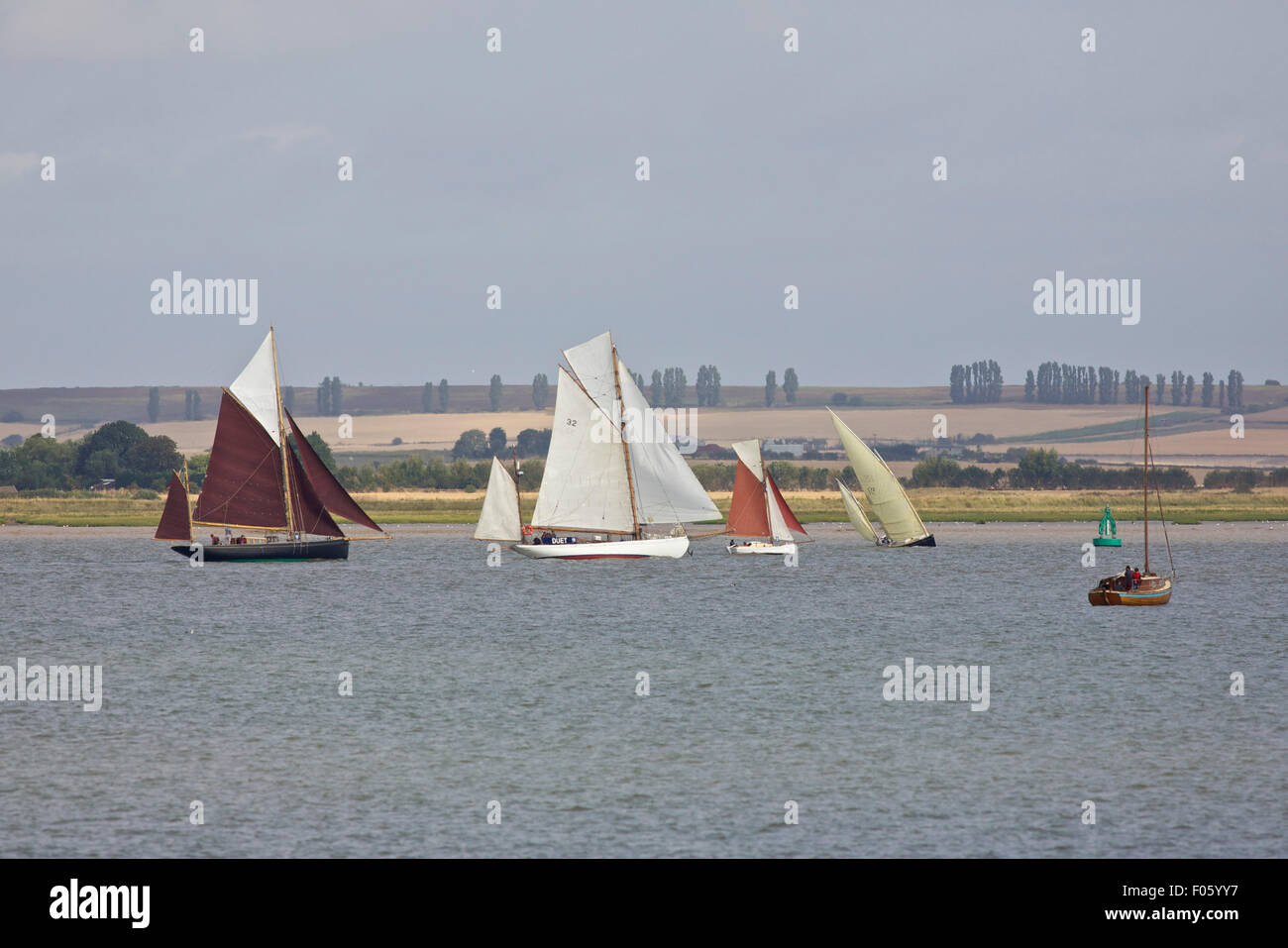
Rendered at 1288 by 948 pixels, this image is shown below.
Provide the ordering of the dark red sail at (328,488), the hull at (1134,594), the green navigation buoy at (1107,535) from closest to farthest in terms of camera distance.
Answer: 1. the hull at (1134,594)
2. the dark red sail at (328,488)
3. the green navigation buoy at (1107,535)

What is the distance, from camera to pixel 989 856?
81.3 feet

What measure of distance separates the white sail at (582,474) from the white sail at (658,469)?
4.94 feet

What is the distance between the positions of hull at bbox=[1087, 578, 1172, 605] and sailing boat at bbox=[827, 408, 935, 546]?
3566 cm

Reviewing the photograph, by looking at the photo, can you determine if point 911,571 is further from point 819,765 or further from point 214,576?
point 819,765

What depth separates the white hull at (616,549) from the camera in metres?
97.6

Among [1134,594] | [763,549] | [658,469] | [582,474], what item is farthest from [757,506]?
[1134,594]

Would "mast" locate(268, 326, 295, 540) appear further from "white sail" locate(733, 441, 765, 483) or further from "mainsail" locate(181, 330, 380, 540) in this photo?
"white sail" locate(733, 441, 765, 483)

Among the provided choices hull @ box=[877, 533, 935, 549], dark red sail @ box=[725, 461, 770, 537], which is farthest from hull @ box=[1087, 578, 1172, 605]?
hull @ box=[877, 533, 935, 549]

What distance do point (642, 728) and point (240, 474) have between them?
5819 centimetres

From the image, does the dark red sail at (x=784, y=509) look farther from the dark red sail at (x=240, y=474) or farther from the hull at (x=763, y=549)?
the dark red sail at (x=240, y=474)

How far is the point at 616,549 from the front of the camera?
3853 inches

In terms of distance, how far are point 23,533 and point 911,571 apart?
10459cm

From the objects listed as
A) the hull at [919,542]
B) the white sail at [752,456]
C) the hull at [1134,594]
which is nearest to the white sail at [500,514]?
the white sail at [752,456]
